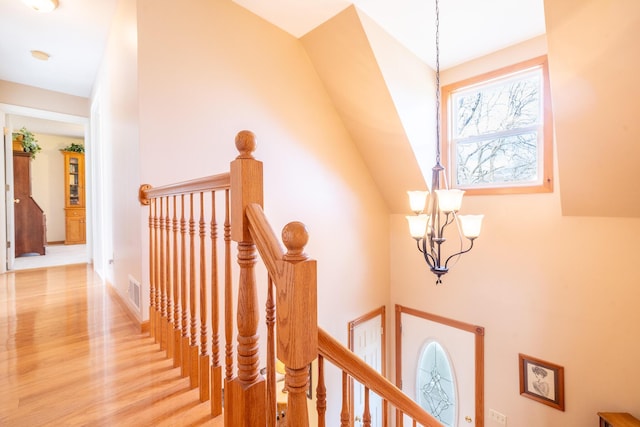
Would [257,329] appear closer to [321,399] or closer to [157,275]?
[321,399]

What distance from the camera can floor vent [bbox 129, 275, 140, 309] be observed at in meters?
2.04

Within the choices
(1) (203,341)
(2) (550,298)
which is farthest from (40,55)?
(2) (550,298)

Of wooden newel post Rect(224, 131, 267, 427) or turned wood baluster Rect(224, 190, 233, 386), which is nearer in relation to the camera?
wooden newel post Rect(224, 131, 267, 427)

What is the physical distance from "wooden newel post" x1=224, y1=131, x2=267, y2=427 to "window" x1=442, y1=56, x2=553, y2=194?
3200mm

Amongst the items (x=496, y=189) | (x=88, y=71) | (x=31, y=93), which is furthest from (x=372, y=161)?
(x=31, y=93)

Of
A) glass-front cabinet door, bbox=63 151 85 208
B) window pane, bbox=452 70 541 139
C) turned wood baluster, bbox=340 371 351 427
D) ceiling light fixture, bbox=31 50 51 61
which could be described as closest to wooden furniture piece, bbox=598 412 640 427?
window pane, bbox=452 70 541 139

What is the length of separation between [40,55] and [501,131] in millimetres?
5025

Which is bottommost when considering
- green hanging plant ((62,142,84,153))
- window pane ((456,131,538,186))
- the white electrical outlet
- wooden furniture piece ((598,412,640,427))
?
the white electrical outlet

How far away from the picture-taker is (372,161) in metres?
3.76

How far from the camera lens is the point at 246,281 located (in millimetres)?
932

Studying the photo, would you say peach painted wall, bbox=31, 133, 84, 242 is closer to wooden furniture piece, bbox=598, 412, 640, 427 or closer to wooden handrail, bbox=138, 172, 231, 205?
wooden handrail, bbox=138, 172, 231, 205

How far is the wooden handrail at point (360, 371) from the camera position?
0.83 meters

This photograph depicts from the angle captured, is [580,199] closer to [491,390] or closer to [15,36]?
[491,390]

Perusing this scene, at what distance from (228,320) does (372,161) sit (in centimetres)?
306
